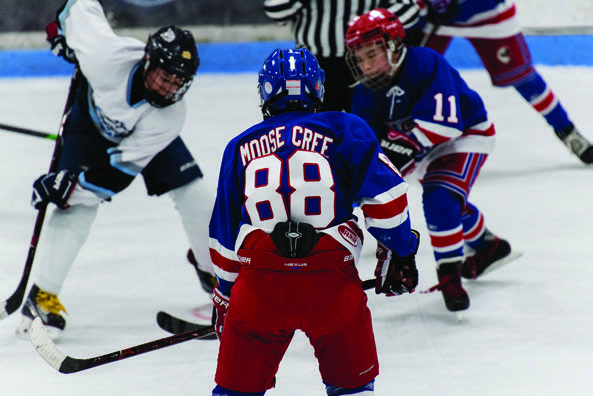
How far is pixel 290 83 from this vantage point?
6.35ft

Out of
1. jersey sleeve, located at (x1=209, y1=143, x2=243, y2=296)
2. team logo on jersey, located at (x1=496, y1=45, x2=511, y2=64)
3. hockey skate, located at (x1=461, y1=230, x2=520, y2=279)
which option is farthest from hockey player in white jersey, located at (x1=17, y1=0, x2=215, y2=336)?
team logo on jersey, located at (x1=496, y1=45, x2=511, y2=64)

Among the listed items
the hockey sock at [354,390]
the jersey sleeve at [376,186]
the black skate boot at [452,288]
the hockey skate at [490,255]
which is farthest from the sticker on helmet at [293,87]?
the hockey skate at [490,255]

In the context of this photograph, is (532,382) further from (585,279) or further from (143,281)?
(143,281)

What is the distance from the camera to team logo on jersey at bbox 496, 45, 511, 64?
437cm

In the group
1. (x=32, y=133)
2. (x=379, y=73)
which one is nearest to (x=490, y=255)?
(x=379, y=73)

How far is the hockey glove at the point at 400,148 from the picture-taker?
287 cm

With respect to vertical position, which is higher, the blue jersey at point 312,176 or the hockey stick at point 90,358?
the blue jersey at point 312,176

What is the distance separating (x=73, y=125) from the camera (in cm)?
306

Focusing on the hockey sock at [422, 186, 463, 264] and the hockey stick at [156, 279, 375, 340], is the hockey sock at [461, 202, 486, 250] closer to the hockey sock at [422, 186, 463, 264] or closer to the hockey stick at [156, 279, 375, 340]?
the hockey sock at [422, 186, 463, 264]

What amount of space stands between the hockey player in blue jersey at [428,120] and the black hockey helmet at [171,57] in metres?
0.49

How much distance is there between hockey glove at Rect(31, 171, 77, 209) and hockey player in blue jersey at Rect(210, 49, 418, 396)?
3.43 ft

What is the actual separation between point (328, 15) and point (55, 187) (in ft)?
5.03

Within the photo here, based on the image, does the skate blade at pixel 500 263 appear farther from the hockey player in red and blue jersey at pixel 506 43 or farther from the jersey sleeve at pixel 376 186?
the jersey sleeve at pixel 376 186

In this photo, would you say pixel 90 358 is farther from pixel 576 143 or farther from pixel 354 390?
pixel 576 143
